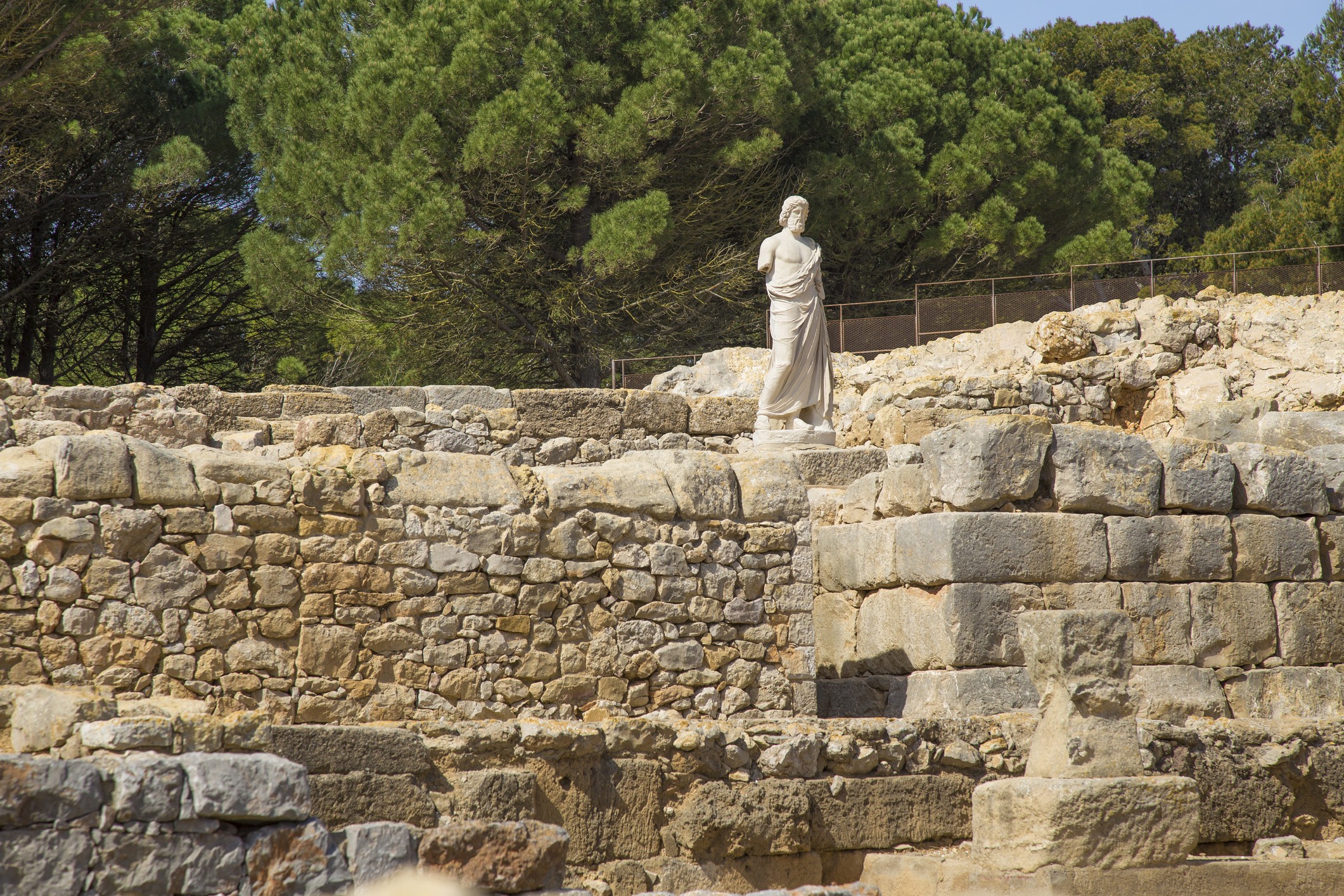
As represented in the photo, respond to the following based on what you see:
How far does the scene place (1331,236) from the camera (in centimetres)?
2238

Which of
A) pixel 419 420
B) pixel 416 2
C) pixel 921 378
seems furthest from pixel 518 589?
pixel 416 2

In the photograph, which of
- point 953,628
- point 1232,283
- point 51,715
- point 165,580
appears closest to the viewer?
point 51,715

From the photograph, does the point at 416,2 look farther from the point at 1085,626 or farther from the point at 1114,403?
the point at 1085,626

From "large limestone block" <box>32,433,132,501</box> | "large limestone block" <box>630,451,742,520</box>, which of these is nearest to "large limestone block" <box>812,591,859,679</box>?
"large limestone block" <box>630,451,742,520</box>

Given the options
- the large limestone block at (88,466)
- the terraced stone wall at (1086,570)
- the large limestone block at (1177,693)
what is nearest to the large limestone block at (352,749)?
the large limestone block at (88,466)

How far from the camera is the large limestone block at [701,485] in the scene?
6.55 m

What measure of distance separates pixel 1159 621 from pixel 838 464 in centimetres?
238

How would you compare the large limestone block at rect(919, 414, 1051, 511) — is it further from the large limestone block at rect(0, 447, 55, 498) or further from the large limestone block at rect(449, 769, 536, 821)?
the large limestone block at rect(0, 447, 55, 498)

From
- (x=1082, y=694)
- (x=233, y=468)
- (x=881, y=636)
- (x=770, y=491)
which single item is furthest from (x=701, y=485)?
(x=233, y=468)

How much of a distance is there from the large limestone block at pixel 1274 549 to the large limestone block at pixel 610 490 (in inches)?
145

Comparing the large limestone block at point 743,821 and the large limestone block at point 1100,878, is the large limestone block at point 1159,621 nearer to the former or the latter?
the large limestone block at point 1100,878

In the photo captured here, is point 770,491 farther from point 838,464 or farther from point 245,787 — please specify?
point 245,787

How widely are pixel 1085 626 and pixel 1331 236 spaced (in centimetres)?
1980

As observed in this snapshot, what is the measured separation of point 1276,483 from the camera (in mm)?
8031
